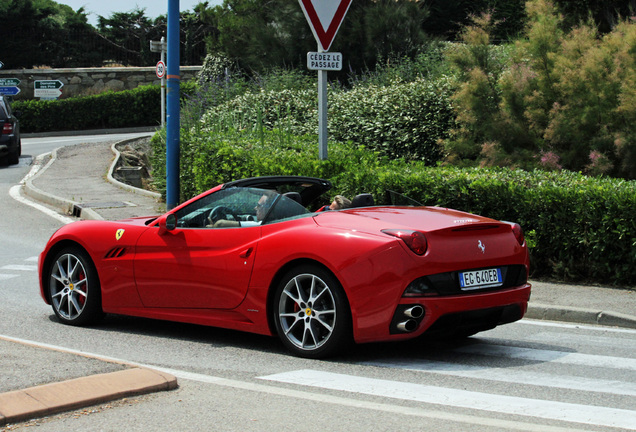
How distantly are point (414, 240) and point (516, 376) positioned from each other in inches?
44.4

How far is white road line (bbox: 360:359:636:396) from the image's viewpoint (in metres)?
5.32

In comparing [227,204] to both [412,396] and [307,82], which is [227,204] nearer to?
[412,396]

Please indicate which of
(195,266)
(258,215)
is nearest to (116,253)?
(195,266)

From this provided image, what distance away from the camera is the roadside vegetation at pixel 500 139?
30.1ft

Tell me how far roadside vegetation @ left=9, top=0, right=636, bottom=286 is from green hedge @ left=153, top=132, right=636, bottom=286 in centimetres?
2

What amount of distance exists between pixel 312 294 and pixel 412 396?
123 cm

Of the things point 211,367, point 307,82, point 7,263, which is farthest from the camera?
point 307,82

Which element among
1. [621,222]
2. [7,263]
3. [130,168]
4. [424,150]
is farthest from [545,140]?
[130,168]

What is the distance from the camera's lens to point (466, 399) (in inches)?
195

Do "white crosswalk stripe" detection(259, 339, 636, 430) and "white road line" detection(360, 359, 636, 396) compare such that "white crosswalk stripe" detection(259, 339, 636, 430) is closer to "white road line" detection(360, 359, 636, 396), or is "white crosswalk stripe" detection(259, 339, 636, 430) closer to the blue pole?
"white road line" detection(360, 359, 636, 396)

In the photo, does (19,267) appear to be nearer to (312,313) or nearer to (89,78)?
(312,313)

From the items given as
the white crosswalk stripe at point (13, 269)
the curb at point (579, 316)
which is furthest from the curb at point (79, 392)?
the white crosswalk stripe at point (13, 269)

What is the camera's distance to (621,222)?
8750mm

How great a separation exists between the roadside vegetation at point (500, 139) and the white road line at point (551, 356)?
2771mm
